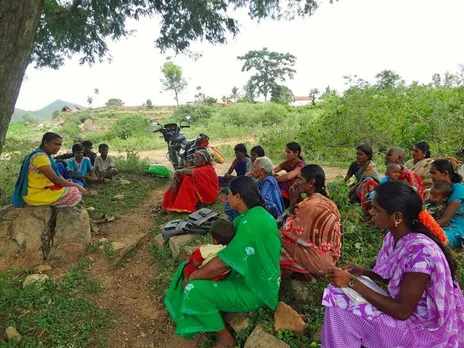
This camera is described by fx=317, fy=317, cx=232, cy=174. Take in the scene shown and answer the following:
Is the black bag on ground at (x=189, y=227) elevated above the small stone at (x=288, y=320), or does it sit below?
above

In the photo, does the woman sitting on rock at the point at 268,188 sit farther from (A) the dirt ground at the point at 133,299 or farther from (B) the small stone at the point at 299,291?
(A) the dirt ground at the point at 133,299

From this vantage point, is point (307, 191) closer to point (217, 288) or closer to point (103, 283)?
point (217, 288)

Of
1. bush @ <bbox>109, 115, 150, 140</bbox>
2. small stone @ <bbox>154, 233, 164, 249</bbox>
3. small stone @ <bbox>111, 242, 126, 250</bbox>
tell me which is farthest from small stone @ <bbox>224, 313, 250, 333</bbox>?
bush @ <bbox>109, 115, 150, 140</bbox>

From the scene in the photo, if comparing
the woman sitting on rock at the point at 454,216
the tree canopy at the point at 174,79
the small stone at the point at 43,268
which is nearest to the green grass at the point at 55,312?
the small stone at the point at 43,268

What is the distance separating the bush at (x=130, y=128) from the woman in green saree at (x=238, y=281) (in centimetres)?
2106

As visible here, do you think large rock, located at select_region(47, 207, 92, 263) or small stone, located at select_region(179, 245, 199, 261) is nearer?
small stone, located at select_region(179, 245, 199, 261)

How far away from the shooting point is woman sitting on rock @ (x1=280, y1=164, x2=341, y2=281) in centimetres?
251

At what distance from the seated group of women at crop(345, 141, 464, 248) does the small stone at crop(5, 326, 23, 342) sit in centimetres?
386

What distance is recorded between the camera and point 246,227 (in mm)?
2188

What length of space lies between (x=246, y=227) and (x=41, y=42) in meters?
6.60

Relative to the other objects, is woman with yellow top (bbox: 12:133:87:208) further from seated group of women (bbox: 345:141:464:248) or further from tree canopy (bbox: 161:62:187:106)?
tree canopy (bbox: 161:62:187:106)

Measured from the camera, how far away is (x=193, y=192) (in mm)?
5141

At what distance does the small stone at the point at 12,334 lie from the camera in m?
2.59

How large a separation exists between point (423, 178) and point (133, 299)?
13.7ft
